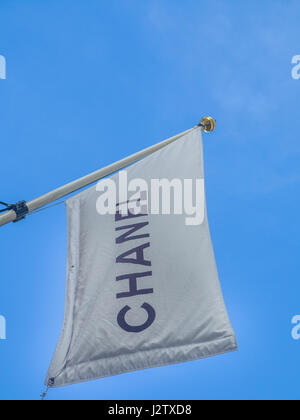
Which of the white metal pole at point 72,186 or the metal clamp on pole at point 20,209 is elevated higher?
the white metal pole at point 72,186

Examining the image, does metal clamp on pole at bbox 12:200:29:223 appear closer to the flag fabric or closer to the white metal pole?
the white metal pole

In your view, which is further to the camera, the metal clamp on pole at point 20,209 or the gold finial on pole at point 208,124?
the gold finial on pole at point 208,124

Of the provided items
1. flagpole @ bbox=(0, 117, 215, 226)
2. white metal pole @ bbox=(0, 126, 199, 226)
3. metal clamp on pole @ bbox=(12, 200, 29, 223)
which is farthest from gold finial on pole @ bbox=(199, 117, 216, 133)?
metal clamp on pole @ bbox=(12, 200, 29, 223)

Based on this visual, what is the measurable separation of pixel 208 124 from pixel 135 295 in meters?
4.87

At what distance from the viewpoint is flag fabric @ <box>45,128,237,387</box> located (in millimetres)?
6176

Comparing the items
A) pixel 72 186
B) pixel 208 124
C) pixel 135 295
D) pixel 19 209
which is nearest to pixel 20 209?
pixel 19 209

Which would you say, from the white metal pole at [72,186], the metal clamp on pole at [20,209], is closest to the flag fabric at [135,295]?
the white metal pole at [72,186]

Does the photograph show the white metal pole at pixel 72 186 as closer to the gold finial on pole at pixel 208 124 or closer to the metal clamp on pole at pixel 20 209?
the metal clamp on pole at pixel 20 209

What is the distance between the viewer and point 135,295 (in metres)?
6.61

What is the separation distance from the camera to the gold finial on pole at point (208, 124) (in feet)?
32.0

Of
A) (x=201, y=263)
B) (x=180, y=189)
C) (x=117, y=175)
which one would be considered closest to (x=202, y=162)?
(x=180, y=189)

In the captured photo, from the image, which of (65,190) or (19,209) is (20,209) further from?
(65,190)

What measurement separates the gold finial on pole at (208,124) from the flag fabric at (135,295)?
2523mm

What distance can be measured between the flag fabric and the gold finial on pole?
8.28 feet
